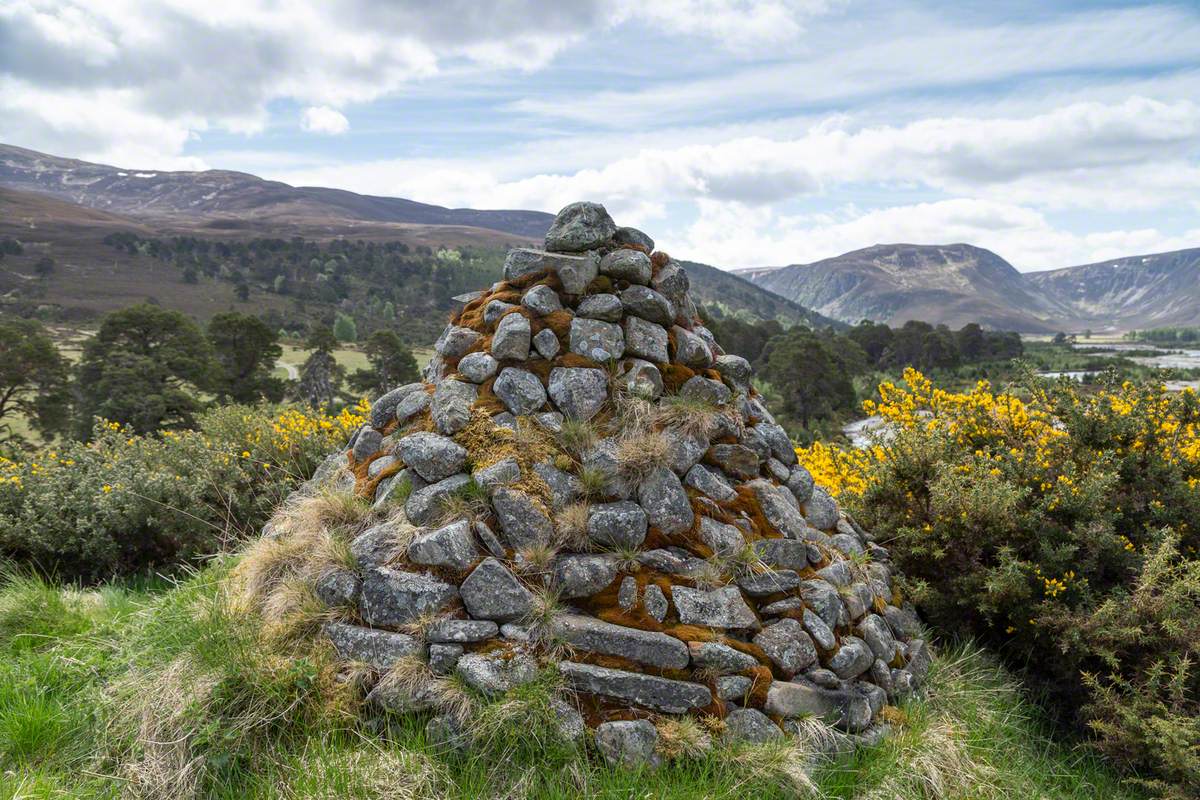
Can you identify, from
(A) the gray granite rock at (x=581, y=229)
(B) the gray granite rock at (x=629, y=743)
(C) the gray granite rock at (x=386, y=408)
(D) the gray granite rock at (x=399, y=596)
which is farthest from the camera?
(C) the gray granite rock at (x=386, y=408)

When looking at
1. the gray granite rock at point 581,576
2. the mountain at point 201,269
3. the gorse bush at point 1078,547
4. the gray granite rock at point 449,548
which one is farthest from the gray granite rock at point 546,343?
the mountain at point 201,269

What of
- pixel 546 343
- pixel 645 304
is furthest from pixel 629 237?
pixel 546 343

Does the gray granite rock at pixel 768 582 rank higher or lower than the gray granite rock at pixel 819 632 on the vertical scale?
higher

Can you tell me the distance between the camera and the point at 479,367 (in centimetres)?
473

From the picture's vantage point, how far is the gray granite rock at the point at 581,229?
508 centimetres

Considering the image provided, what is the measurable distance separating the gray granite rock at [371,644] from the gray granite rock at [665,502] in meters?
1.66

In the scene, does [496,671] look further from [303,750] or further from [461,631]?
[303,750]

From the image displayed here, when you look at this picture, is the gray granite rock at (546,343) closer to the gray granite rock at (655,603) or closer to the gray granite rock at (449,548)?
the gray granite rock at (449,548)

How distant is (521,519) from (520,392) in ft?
3.14

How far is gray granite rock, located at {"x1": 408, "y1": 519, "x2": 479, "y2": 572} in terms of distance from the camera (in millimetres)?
3900

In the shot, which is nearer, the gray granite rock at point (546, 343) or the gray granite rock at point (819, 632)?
the gray granite rock at point (819, 632)

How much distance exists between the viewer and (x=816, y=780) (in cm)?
355

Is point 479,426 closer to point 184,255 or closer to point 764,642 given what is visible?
point 764,642

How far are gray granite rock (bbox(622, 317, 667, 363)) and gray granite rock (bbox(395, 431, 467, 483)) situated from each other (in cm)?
150
